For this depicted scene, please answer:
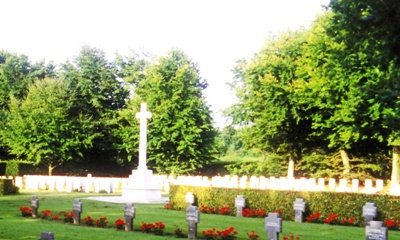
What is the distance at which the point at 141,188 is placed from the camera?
31.2 meters

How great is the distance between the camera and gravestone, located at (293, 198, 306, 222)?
21.9m

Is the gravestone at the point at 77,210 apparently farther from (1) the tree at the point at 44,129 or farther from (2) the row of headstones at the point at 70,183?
(1) the tree at the point at 44,129

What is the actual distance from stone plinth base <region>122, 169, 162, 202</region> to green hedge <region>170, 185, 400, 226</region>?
4861 millimetres

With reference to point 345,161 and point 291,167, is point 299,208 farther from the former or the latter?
point 291,167

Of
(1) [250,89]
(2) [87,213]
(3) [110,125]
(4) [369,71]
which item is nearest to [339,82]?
(4) [369,71]

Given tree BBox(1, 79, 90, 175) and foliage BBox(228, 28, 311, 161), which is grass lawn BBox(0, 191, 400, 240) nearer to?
foliage BBox(228, 28, 311, 161)

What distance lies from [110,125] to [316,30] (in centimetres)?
2442

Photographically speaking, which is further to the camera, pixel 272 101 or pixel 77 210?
pixel 272 101

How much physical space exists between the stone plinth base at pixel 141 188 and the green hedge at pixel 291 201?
4.86 metres

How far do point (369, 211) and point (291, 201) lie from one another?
328 centimetres

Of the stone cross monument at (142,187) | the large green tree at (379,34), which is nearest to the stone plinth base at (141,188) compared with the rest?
the stone cross monument at (142,187)

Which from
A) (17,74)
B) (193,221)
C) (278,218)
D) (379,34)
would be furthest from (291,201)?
(17,74)

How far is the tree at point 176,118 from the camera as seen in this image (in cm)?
5312

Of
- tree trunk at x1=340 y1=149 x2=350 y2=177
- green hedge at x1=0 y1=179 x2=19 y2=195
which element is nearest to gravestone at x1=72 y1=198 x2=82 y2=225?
green hedge at x1=0 y1=179 x2=19 y2=195
